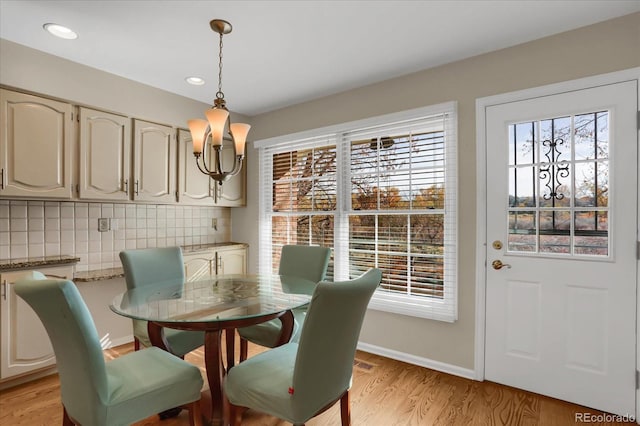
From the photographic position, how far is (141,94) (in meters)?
3.23

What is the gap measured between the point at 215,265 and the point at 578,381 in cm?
323

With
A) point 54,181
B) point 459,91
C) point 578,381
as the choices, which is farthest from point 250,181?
point 578,381

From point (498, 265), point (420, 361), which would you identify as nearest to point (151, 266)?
point (420, 361)

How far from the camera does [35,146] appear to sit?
99.3 inches

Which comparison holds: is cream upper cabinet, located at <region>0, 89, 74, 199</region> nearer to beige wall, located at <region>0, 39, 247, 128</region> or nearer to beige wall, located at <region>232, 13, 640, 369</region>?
beige wall, located at <region>0, 39, 247, 128</region>

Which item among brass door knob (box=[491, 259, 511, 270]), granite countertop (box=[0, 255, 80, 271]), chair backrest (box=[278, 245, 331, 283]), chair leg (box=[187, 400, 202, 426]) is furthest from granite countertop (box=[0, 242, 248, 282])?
brass door knob (box=[491, 259, 511, 270])

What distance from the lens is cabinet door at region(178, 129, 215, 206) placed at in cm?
350

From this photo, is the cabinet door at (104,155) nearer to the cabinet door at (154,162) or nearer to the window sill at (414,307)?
the cabinet door at (154,162)

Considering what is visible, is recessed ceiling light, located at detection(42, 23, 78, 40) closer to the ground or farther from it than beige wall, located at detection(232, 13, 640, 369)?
farther from it

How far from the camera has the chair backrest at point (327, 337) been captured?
1.35 metres

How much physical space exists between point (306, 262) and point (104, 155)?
1.91 meters

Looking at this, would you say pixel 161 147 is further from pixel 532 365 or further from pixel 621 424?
pixel 621 424

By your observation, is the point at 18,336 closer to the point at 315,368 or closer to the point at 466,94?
the point at 315,368

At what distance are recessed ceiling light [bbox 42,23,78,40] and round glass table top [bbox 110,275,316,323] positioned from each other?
1803 mm
